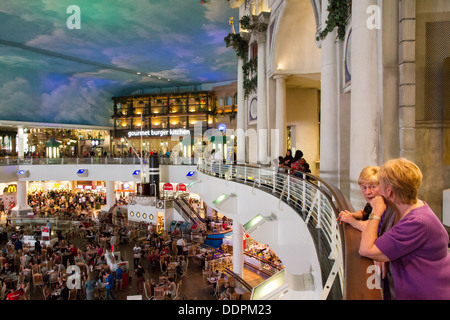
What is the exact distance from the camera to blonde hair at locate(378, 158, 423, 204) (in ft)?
5.91

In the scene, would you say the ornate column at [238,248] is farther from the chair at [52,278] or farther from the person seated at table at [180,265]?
the chair at [52,278]

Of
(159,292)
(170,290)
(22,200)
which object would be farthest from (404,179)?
(22,200)

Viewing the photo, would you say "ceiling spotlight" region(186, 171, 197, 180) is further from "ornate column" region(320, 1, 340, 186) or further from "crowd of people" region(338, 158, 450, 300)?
"crowd of people" region(338, 158, 450, 300)

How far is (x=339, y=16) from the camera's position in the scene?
26.9ft

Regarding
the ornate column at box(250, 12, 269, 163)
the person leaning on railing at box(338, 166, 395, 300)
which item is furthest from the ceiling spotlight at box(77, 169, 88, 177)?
the person leaning on railing at box(338, 166, 395, 300)

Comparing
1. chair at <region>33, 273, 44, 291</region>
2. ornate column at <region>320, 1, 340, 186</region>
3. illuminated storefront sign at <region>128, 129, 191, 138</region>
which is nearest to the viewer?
ornate column at <region>320, 1, 340, 186</region>

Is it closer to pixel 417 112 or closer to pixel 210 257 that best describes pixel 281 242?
pixel 417 112

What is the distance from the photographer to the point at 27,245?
16.0 m

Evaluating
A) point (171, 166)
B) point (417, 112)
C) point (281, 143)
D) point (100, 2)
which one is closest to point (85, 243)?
point (171, 166)

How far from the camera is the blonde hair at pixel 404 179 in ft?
5.91

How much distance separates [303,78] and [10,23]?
742 inches

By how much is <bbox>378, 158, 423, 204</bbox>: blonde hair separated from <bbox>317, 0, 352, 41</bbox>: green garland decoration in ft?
24.2

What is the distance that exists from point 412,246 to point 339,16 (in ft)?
26.1
